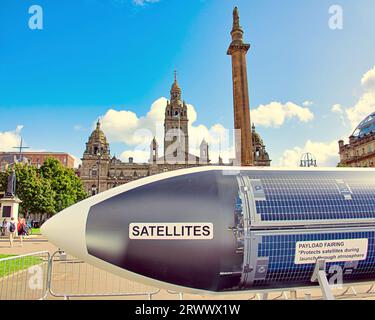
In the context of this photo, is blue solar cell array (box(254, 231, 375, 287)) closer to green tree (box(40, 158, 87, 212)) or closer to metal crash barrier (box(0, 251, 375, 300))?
metal crash barrier (box(0, 251, 375, 300))

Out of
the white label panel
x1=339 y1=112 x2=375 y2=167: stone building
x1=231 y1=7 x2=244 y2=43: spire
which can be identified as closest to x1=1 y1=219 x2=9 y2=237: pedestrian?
x1=231 y1=7 x2=244 y2=43: spire

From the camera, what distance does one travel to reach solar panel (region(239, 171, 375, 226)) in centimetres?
548

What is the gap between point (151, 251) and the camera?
203 inches

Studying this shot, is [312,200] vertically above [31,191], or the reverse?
[31,191]

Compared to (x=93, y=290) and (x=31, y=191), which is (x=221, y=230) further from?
(x=31, y=191)

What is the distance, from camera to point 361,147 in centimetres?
6856

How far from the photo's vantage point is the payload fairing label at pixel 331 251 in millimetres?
5520

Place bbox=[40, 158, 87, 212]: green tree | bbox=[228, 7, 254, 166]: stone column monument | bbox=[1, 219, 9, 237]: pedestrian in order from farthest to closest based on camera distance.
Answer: bbox=[40, 158, 87, 212]: green tree → bbox=[1, 219, 9, 237]: pedestrian → bbox=[228, 7, 254, 166]: stone column monument

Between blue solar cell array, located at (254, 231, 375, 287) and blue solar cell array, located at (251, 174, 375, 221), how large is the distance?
313mm

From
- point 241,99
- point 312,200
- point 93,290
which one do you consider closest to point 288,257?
point 312,200

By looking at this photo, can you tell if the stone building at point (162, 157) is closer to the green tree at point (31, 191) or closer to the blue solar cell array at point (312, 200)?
the green tree at point (31, 191)

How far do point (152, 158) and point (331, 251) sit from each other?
10570 cm

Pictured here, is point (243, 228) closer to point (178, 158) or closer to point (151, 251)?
point (151, 251)
